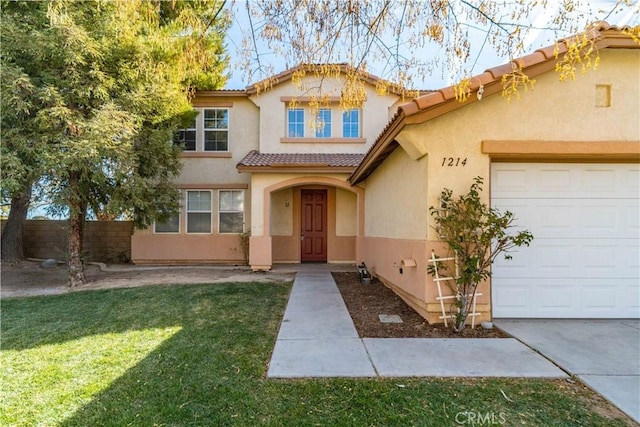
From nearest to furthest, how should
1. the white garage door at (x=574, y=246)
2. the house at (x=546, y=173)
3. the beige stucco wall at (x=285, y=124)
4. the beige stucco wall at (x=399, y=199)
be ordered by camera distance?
the house at (x=546, y=173)
the white garage door at (x=574, y=246)
the beige stucco wall at (x=399, y=199)
the beige stucco wall at (x=285, y=124)

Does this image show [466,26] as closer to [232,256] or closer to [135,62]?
[135,62]

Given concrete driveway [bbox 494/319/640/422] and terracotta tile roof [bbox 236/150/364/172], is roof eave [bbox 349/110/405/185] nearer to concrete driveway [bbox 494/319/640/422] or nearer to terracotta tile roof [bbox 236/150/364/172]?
terracotta tile roof [bbox 236/150/364/172]

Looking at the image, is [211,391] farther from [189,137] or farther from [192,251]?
[189,137]

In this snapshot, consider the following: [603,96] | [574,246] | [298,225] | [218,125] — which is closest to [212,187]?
[218,125]

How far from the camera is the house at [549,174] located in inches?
216

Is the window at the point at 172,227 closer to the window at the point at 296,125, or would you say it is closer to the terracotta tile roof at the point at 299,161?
the terracotta tile roof at the point at 299,161

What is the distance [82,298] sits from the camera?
26.0 feet

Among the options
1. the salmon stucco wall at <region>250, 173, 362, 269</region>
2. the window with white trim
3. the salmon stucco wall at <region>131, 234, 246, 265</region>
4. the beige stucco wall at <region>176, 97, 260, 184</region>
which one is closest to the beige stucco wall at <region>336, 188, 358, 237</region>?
the salmon stucco wall at <region>250, 173, 362, 269</region>

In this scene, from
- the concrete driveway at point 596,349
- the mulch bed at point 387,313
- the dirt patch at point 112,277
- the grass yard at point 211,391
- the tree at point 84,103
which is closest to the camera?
the grass yard at point 211,391

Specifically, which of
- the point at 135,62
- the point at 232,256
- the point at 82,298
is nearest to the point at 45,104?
the point at 135,62

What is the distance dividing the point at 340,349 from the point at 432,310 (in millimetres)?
1863

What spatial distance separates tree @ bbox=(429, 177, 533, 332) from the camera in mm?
5074

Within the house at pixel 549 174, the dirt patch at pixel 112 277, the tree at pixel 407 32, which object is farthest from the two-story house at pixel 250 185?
the tree at pixel 407 32

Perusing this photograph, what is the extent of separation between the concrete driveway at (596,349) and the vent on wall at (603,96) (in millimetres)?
3552
